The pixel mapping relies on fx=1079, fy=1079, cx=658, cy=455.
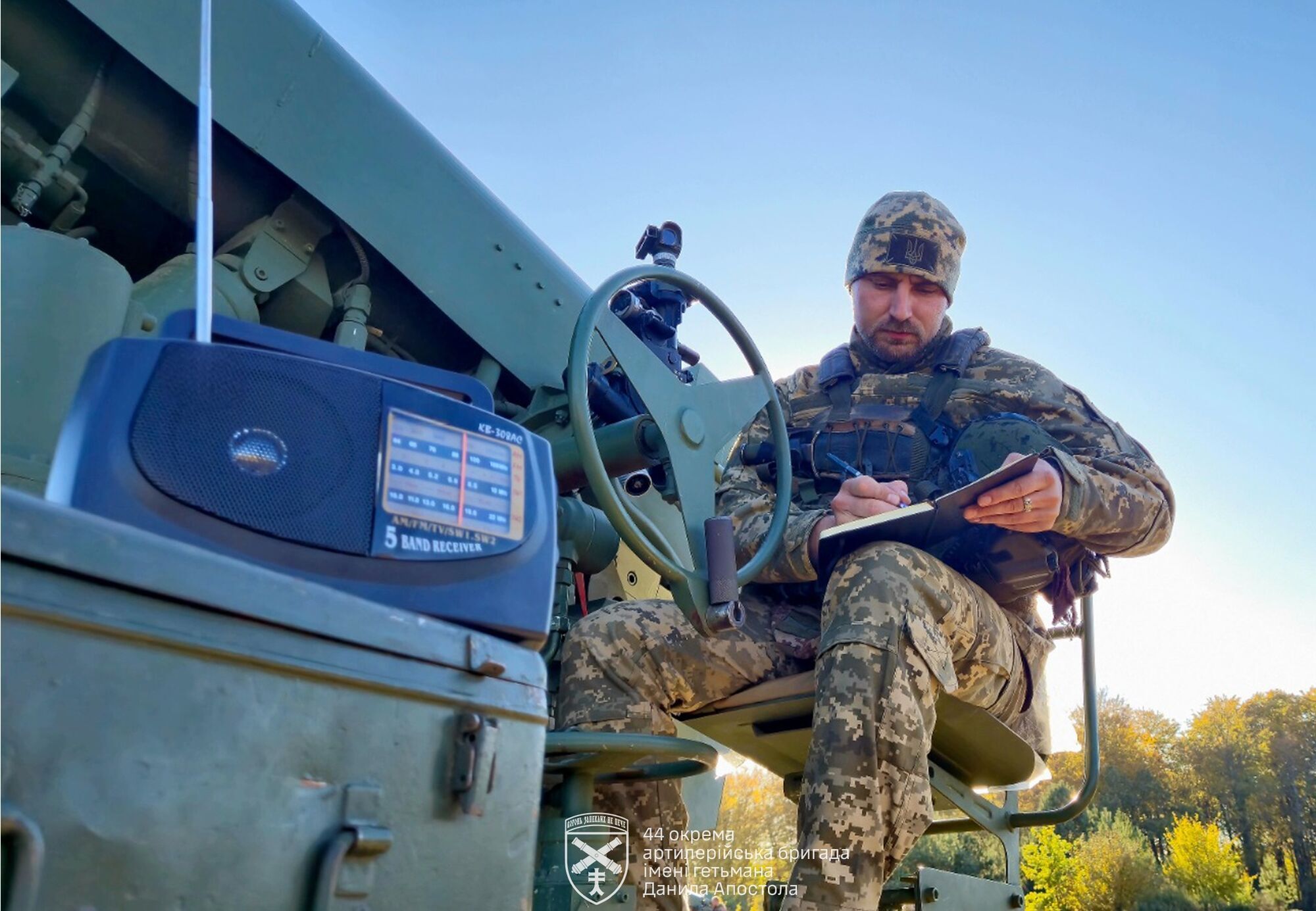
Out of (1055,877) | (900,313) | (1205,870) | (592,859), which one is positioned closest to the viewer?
(592,859)

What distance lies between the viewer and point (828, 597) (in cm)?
200

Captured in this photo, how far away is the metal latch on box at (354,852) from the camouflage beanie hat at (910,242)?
2362mm

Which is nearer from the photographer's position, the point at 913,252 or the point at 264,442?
the point at 264,442

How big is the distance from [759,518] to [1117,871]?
15.3 meters

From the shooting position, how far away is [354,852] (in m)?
0.64

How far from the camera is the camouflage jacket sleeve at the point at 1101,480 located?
2.09 metres

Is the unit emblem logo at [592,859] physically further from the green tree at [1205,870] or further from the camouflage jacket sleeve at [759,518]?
the green tree at [1205,870]

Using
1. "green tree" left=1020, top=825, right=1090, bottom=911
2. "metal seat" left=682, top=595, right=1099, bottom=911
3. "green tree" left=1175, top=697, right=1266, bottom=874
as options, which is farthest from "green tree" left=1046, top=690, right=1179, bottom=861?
"metal seat" left=682, top=595, right=1099, bottom=911

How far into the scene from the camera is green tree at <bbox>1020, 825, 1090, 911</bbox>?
1501 centimetres

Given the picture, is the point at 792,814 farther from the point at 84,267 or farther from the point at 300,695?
the point at 300,695

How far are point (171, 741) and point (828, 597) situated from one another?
5.03ft

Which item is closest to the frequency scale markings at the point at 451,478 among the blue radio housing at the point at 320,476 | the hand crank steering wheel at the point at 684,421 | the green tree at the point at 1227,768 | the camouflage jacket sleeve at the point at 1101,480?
the blue radio housing at the point at 320,476

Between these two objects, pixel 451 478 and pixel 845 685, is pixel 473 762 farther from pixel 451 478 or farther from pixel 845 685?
pixel 845 685

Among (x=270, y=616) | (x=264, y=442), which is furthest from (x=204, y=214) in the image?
(x=270, y=616)
